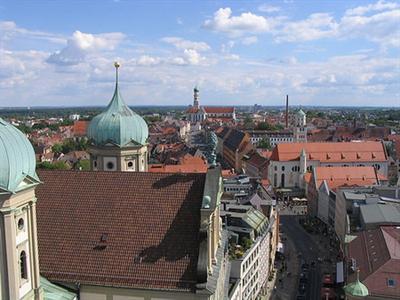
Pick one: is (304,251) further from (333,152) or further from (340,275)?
(333,152)

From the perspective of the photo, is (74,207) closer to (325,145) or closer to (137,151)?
(137,151)

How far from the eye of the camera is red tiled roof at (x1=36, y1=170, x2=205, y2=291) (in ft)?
85.1

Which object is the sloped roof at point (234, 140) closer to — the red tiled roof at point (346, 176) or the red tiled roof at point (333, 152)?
the red tiled roof at point (333, 152)

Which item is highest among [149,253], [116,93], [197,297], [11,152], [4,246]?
[116,93]

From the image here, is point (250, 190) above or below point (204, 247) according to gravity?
below

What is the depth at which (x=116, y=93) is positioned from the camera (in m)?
41.9

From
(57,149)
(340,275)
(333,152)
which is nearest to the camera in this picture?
(340,275)

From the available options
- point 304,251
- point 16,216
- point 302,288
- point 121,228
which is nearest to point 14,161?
point 16,216

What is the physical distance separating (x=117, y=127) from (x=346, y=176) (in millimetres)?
70304

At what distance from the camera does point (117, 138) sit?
1638 inches

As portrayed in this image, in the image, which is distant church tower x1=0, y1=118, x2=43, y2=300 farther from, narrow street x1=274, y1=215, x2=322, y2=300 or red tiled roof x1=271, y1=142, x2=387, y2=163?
red tiled roof x1=271, y1=142, x2=387, y2=163

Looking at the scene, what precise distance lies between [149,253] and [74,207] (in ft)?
19.8

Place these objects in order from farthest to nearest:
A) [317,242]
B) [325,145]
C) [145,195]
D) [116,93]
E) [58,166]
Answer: [325,145] → [58,166] → [317,242] → [116,93] → [145,195]

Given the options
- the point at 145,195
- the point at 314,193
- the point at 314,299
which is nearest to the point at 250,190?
the point at 314,193
